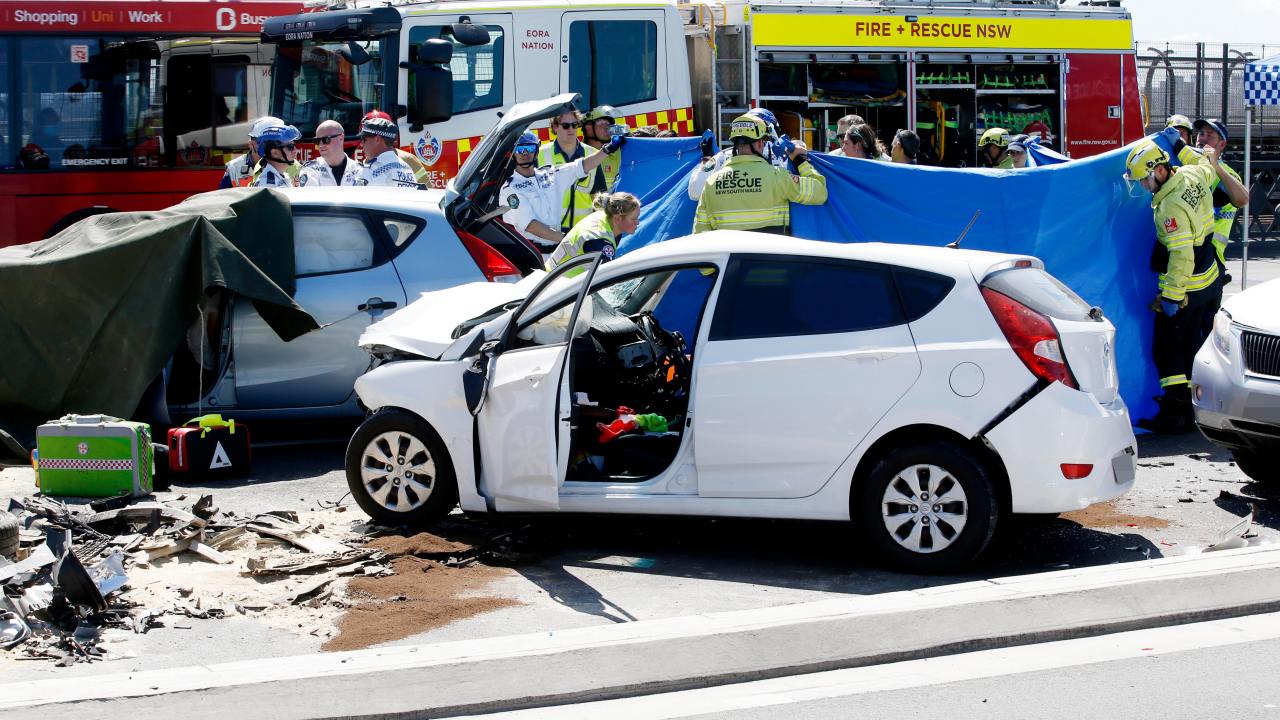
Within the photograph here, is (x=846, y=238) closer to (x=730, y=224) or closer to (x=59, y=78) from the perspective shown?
(x=730, y=224)

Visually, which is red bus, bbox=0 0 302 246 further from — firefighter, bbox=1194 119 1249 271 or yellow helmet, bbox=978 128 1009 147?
firefighter, bbox=1194 119 1249 271

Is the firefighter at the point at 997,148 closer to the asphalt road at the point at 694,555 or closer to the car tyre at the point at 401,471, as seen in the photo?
the asphalt road at the point at 694,555

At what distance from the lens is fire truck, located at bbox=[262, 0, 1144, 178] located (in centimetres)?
1409

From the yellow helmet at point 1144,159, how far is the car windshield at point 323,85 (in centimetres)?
722

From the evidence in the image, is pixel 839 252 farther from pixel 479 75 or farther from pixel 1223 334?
pixel 479 75

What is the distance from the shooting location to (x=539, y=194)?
1146cm

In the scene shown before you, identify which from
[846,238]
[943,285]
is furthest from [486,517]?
[846,238]

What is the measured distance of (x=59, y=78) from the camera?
1448cm

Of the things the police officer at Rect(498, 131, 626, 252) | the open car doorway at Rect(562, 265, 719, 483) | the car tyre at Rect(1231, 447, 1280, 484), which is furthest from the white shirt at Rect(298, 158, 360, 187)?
the car tyre at Rect(1231, 447, 1280, 484)

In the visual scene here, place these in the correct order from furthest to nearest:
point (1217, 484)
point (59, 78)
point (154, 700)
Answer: point (59, 78) < point (1217, 484) < point (154, 700)

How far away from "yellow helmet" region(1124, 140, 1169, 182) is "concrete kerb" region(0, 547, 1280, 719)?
4085mm

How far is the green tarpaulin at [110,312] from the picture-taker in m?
9.04

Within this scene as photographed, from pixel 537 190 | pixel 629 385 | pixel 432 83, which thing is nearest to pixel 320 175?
pixel 537 190

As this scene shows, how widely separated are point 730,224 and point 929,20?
869 centimetres
